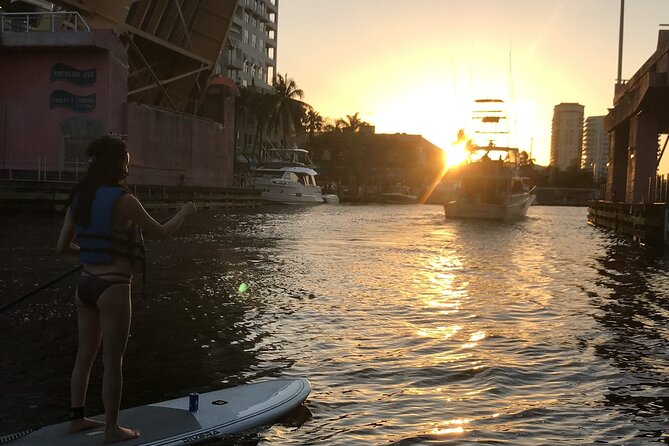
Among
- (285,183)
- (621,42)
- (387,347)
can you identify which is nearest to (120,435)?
(387,347)

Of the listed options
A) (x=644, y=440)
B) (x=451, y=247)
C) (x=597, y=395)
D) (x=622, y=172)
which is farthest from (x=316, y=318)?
(x=622, y=172)

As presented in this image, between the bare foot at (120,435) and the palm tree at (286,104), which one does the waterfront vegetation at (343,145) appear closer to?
the palm tree at (286,104)

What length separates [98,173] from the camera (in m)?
4.13

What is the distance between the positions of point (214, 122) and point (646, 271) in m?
35.2

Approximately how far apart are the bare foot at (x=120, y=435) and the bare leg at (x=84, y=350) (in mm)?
292

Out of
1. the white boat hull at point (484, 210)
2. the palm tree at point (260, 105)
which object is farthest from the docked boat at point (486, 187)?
the palm tree at point (260, 105)

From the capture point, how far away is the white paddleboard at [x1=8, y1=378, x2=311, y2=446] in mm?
4371

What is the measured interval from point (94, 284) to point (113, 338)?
0.33 m

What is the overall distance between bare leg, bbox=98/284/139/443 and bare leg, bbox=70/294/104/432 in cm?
16

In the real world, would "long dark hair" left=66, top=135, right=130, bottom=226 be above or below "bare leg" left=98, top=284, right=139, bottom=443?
above

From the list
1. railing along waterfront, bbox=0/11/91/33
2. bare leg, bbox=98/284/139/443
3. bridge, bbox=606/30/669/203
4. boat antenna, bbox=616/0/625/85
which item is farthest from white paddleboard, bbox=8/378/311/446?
boat antenna, bbox=616/0/625/85

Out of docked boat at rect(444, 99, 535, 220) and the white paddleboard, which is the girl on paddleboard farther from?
docked boat at rect(444, 99, 535, 220)

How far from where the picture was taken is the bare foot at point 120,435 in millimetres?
4273

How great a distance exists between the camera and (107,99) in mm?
33469
